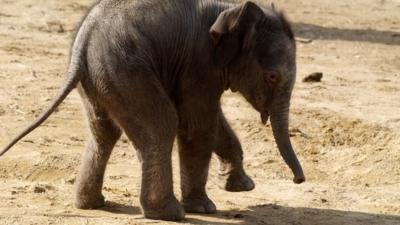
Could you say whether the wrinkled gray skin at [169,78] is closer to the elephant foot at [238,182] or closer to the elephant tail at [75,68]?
the elephant tail at [75,68]

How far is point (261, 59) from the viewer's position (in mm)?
6875

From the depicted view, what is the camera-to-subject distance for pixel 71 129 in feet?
30.6

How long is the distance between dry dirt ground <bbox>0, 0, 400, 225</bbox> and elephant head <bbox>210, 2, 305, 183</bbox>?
756 mm

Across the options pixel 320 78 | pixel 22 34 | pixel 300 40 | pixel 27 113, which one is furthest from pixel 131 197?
pixel 300 40

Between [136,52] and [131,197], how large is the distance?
1431 millimetres

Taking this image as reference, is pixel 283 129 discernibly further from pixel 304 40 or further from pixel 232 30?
pixel 304 40

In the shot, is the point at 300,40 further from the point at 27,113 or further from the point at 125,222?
A: the point at 125,222

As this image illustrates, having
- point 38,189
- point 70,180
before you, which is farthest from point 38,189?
point 70,180

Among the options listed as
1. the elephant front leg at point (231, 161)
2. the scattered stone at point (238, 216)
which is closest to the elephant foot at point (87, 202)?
the scattered stone at point (238, 216)

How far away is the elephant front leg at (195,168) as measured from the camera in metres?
6.90

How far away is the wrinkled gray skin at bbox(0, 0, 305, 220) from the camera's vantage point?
21.4 ft

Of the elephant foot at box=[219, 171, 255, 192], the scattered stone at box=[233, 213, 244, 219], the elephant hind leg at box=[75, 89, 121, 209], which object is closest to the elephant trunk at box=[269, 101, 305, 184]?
the scattered stone at box=[233, 213, 244, 219]

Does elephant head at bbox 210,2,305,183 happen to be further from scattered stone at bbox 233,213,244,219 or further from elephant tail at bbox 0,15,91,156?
elephant tail at bbox 0,15,91,156

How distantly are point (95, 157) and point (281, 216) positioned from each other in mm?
1345
